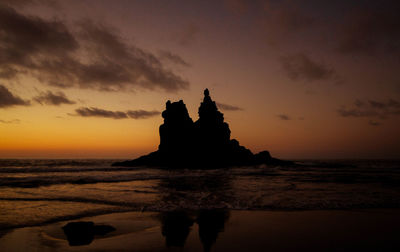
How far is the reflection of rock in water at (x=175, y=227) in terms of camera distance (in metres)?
7.55

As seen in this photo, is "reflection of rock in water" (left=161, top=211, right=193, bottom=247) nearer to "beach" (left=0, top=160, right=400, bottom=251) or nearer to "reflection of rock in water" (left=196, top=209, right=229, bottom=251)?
"beach" (left=0, top=160, right=400, bottom=251)

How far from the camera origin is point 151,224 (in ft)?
31.2

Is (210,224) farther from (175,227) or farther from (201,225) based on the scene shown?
(175,227)

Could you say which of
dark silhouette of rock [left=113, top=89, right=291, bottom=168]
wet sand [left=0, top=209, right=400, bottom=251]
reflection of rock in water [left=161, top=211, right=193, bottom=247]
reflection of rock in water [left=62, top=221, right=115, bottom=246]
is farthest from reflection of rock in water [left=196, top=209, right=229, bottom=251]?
dark silhouette of rock [left=113, top=89, right=291, bottom=168]

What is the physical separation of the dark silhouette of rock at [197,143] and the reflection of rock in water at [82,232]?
231 ft

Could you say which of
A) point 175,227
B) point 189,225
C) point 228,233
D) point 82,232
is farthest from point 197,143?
point 82,232

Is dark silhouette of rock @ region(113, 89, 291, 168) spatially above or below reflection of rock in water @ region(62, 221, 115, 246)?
above

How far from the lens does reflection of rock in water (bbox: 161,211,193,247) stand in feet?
24.8

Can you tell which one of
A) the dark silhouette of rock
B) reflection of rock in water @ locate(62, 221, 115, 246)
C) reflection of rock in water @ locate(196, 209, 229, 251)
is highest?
the dark silhouette of rock

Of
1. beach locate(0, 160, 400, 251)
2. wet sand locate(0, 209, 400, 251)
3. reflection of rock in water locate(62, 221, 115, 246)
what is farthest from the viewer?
reflection of rock in water locate(62, 221, 115, 246)

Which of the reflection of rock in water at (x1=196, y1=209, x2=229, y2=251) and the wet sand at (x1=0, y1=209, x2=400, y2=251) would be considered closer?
the wet sand at (x1=0, y1=209, x2=400, y2=251)

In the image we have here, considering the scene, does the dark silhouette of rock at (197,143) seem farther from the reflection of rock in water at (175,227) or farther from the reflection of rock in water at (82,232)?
the reflection of rock in water at (82,232)

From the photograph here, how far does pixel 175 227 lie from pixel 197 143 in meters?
77.4

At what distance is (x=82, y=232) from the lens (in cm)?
788
